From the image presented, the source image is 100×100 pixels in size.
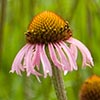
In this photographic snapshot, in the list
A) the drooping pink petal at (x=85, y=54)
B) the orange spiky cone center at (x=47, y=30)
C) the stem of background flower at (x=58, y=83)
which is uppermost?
the orange spiky cone center at (x=47, y=30)

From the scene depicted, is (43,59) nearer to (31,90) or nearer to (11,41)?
(31,90)

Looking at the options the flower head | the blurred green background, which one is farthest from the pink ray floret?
the blurred green background

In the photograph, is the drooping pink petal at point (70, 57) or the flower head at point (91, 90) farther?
the flower head at point (91, 90)

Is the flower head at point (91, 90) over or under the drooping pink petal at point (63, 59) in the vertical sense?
under

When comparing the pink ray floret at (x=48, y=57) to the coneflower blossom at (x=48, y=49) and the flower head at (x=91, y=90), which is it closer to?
the coneflower blossom at (x=48, y=49)

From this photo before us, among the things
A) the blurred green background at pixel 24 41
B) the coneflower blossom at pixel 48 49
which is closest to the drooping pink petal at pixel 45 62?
the coneflower blossom at pixel 48 49

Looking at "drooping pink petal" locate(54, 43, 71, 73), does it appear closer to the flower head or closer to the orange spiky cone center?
the orange spiky cone center

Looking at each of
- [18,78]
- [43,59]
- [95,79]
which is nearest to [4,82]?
[18,78]
